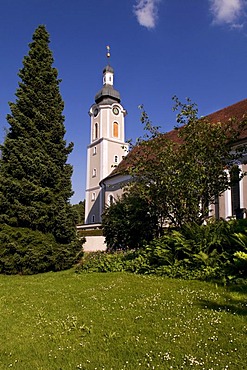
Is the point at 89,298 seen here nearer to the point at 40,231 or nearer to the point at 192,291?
the point at 192,291

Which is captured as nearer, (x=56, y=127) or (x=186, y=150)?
(x=186, y=150)

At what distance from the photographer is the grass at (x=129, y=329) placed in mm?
3566

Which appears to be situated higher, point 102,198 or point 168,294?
→ point 102,198

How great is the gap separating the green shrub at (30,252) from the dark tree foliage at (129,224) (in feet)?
7.22

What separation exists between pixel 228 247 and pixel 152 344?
505 centimetres

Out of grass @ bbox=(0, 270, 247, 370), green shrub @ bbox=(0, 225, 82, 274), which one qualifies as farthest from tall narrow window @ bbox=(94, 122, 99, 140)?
grass @ bbox=(0, 270, 247, 370)

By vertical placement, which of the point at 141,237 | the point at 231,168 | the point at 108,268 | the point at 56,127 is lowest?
the point at 108,268

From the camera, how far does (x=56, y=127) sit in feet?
50.9

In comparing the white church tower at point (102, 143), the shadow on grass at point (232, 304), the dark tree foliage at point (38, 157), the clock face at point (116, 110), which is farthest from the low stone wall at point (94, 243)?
the clock face at point (116, 110)

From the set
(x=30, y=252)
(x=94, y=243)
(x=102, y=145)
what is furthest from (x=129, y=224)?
(x=102, y=145)

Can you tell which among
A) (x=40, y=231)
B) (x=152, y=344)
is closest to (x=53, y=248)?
(x=40, y=231)

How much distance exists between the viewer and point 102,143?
42.4 metres

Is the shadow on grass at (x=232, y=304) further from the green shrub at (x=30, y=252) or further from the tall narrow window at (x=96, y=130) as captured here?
the tall narrow window at (x=96, y=130)

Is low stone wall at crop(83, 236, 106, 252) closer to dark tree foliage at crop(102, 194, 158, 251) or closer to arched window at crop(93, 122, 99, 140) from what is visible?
dark tree foliage at crop(102, 194, 158, 251)
